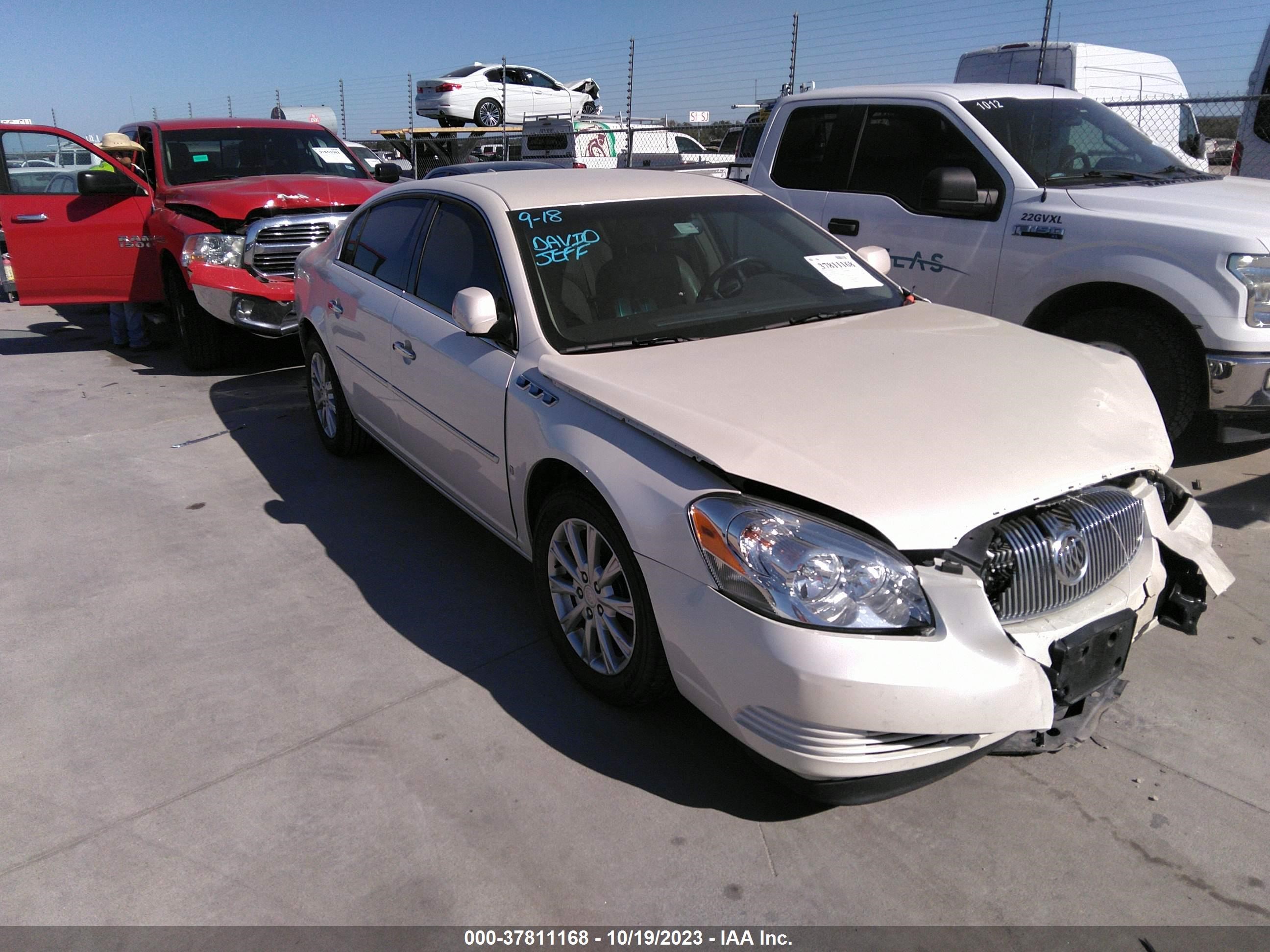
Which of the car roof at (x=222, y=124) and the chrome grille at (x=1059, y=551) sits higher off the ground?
the car roof at (x=222, y=124)

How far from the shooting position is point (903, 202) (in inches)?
232

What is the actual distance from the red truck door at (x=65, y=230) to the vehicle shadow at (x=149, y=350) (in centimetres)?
70

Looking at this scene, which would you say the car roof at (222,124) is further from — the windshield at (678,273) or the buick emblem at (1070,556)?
the buick emblem at (1070,556)

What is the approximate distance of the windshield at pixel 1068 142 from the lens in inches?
217

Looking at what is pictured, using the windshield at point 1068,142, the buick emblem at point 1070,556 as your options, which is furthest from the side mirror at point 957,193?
the buick emblem at point 1070,556

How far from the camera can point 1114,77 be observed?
35.7ft

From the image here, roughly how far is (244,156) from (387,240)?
4681mm

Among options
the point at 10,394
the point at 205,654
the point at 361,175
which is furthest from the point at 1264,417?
the point at 10,394

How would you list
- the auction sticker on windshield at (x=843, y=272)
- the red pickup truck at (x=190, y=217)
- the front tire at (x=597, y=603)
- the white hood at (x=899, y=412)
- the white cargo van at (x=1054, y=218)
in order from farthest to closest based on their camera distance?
the red pickup truck at (x=190, y=217), the white cargo van at (x=1054, y=218), the auction sticker on windshield at (x=843, y=272), the front tire at (x=597, y=603), the white hood at (x=899, y=412)

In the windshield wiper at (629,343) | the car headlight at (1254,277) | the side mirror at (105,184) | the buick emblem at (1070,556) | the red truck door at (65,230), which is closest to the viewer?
the buick emblem at (1070,556)

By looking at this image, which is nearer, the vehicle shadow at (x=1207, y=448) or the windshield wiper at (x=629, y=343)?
the windshield wiper at (x=629, y=343)

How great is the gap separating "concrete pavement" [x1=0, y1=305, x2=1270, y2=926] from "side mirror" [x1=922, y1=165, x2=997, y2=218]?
2267mm

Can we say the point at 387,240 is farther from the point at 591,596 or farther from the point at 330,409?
the point at 591,596

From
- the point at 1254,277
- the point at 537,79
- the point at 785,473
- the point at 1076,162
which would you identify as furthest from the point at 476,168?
the point at 537,79
